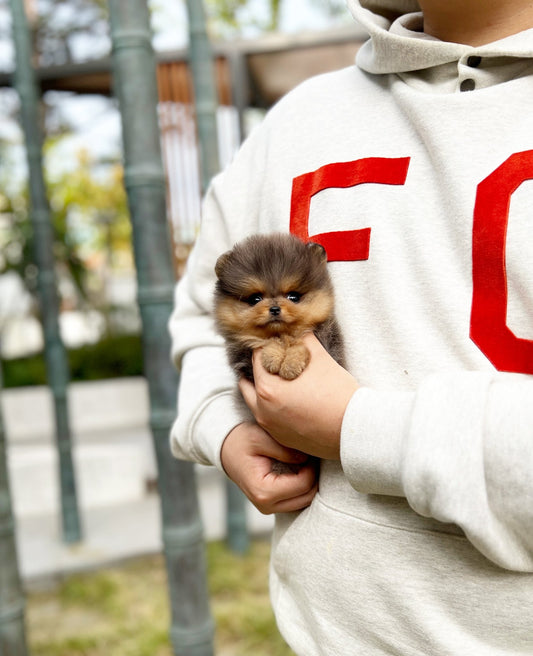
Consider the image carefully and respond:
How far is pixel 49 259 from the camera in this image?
4.13m

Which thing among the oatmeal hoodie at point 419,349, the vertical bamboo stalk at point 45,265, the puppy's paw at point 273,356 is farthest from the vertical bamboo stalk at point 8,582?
the vertical bamboo stalk at point 45,265

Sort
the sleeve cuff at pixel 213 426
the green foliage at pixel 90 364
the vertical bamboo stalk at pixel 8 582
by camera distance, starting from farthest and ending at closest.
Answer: the green foliage at pixel 90 364 → the vertical bamboo stalk at pixel 8 582 → the sleeve cuff at pixel 213 426

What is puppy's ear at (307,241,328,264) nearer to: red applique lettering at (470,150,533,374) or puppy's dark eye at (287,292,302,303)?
puppy's dark eye at (287,292,302,303)

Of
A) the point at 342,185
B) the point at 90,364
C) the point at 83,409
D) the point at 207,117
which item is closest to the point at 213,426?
the point at 342,185

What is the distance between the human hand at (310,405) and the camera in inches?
41.6

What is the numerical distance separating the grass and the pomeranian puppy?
7.78ft

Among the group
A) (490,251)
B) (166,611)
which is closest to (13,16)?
(166,611)

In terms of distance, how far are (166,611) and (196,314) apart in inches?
104

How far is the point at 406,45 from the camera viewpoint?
1.17 metres

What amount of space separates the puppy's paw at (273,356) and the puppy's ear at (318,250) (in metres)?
0.19

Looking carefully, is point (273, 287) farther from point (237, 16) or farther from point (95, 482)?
point (237, 16)

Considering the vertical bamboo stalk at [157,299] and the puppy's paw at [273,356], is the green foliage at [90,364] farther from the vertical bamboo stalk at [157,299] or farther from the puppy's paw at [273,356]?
the puppy's paw at [273,356]

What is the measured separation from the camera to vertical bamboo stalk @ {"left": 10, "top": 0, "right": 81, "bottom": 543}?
13.3 ft

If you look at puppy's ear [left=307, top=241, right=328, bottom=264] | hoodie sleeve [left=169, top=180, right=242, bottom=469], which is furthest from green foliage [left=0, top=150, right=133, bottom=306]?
puppy's ear [left=307, top=241, right=328, bottom=264]
